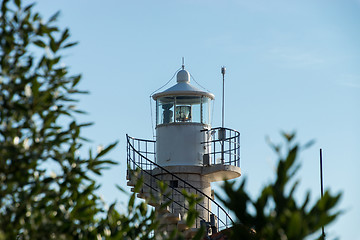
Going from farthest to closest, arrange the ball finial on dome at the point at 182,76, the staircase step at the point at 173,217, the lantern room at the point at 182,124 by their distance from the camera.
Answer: the ball finial on dome at the point at 182,76, the lantern room at the point at 182,124, the staircase step at the point at 173,217

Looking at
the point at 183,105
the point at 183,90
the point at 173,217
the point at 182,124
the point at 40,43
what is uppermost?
the point at 40,43

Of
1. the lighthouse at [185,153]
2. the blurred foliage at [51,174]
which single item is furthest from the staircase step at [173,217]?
the blurred foliage at [51,174]

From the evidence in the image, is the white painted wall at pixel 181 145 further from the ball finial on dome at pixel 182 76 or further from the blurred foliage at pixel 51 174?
the blurred foliage at pixel 51 174

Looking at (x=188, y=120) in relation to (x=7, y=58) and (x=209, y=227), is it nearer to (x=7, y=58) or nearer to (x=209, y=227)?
(x=209, y=227)

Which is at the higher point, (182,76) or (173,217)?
(182,76)

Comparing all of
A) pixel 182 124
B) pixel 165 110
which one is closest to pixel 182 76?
pixel 165 110

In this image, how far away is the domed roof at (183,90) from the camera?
2186 centimetres

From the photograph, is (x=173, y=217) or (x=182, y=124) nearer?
(x=173, y=217)

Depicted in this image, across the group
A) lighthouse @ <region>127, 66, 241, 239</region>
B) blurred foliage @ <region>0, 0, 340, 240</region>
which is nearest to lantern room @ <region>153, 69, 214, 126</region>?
lighthouse @ <region>127, 66, 241, 239</region>

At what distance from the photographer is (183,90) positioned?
71.7 ft

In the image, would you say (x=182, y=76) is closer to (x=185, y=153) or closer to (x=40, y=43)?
(x=185, y=153)

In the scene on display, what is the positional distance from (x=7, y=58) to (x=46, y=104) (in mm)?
552

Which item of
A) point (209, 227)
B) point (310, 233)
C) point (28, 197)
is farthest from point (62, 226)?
point (209, 227)

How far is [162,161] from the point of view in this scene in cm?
2167
